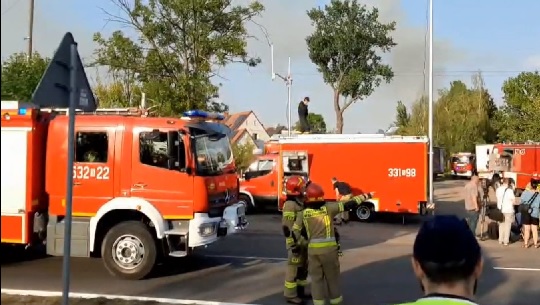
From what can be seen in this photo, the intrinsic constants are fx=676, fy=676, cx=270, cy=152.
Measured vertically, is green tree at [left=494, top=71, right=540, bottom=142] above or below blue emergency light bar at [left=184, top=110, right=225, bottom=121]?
above

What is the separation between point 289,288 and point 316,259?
4.90 ft

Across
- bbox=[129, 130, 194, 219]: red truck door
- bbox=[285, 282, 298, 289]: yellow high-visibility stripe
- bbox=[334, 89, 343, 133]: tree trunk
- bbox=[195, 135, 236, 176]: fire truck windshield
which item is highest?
bbox=[334, 89, 343, 133]: tree trunk

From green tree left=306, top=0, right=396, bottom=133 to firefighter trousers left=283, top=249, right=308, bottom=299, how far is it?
90.9 feet

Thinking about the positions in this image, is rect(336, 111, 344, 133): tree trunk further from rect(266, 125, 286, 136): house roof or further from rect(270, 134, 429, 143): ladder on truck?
rect(266, 125, 286, 136): house roof

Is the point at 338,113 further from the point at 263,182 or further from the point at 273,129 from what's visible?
the point at 273,129

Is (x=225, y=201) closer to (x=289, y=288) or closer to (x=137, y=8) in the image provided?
(x=289, y=288)

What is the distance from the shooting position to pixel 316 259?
303 inches

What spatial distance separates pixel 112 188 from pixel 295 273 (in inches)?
131

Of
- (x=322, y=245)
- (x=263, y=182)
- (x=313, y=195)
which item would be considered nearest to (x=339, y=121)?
(x=263, y=182)

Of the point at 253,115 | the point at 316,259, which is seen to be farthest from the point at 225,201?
the point at 253,115

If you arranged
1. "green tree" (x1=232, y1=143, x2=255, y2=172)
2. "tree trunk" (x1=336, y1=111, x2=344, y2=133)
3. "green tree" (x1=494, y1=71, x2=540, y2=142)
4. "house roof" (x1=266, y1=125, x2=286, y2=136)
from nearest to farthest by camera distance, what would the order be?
"green tree" (x1=232, y1=143, x2=255, y2=172) < "tree trunk" (x1=336, y1=111, x2=344, y2=133) < "green tree" (x1=494, y1=71, x2=540, y2=142) < "house roof" (x1=266, y1=125, x2=286, y2=136)

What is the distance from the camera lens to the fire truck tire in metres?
10.4

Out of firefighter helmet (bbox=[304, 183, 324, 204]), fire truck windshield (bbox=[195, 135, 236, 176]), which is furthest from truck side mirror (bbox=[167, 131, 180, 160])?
firefighter helmet (bbox=[304, 183, 324, 204])

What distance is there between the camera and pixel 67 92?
566 centimetres
